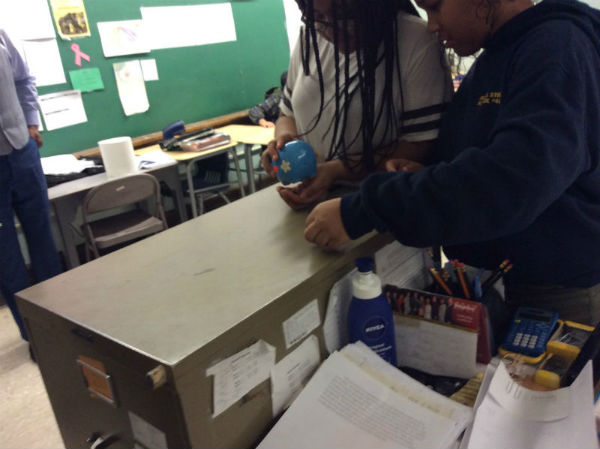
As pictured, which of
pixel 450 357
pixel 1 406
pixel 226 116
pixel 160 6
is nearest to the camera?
pixel 450 357

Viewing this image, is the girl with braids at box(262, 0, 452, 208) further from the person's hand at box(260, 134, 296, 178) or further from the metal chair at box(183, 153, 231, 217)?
the metal chair at box(183, 153, 231, 217)

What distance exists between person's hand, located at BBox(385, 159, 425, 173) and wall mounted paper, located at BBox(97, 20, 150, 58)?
3.15 m

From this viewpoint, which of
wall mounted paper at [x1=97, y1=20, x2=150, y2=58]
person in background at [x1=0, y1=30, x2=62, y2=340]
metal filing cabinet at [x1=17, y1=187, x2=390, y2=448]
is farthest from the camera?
wall mounted paper at [x1=97, y1=20, x2=150, y2=58]

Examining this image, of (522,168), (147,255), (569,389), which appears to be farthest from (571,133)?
(147,255)

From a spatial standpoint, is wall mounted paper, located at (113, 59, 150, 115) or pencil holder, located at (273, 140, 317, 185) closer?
pencil holder, located at (273, 140, 317, 185)

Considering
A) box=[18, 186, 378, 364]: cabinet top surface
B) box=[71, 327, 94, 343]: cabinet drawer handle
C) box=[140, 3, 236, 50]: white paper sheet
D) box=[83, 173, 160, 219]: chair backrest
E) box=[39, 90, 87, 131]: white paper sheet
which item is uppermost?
box=[140, 3, 236, 50]: white paper sheet

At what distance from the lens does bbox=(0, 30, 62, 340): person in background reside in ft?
7.50

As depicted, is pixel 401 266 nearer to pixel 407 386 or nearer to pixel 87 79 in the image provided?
pixel 407 386

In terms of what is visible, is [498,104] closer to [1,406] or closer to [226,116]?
[1,406]

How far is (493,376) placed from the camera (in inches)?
27.9

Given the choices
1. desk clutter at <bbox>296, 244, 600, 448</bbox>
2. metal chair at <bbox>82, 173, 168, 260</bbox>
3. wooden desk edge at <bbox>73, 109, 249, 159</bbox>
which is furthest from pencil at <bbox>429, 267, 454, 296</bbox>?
wooden desk edge at <bbox>73, 109, 249, 159</bbox>

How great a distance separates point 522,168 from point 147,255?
57 centimetres

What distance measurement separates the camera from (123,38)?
3559 mm

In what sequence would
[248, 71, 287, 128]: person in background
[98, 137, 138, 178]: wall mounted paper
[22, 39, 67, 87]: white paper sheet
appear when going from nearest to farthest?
1. [98, 137, 138, 178]: wall mounted paper
2. [22, 39, 67, 87]: white paper sheet
3. [248, 71, 287, 128]: person in background
